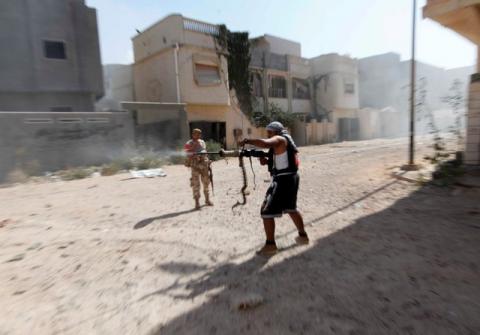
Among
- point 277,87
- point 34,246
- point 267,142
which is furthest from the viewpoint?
point 277,87

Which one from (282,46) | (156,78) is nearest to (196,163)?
(156,78)

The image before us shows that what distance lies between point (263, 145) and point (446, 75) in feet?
170

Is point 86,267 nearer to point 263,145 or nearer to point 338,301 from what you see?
point 263,145

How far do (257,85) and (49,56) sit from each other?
13.6m

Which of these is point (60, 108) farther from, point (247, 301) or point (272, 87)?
point (247, 301)

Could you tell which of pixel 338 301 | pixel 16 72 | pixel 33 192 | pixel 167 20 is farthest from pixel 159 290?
pixel 167 20

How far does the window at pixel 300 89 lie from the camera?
91.3 ft

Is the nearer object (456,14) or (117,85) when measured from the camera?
(456,14)

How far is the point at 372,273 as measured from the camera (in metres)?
3.16

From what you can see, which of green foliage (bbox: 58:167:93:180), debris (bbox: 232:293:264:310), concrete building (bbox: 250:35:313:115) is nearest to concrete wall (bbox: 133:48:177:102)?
concrete building (bbox: 250:35:313:115)

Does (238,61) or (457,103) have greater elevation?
(238,61)

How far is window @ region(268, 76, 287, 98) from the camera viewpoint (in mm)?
25556

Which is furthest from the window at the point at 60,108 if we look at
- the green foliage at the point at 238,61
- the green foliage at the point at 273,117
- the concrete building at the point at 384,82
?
the concrete building at the point at 384,82

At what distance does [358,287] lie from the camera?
9.49ft
